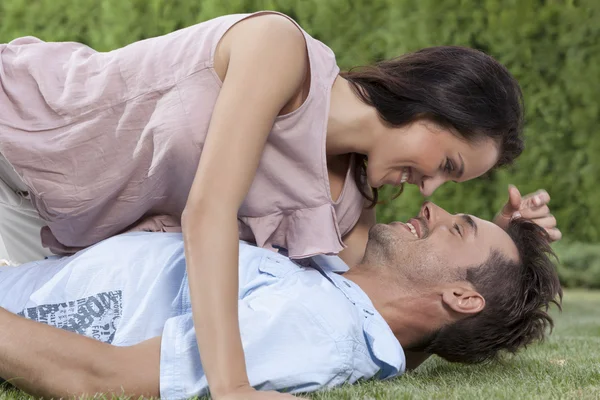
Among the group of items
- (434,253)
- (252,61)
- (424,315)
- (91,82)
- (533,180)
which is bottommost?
(533,180)

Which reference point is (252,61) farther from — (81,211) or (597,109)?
(597,109)

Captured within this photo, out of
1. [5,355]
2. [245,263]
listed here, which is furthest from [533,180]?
[5,355]

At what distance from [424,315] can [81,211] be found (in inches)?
50.4

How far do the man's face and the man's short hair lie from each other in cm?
5

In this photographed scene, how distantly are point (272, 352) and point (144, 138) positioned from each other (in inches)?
34.3

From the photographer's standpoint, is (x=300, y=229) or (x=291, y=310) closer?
(x=291, y=310)

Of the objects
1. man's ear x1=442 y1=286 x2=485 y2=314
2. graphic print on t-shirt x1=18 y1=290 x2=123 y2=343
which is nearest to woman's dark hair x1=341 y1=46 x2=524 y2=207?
man's ear x1=442 y1=286 x2=485 y2=314

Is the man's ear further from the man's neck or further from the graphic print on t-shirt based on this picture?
the graphic print on t-shirt

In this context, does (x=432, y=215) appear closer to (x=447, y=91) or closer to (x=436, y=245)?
(x=436, y=245)


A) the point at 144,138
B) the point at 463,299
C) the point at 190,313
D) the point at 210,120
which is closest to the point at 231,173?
the point at 210,120

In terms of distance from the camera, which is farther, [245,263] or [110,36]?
[110,36]

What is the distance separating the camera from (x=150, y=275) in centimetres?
282

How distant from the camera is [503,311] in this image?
10.4ft

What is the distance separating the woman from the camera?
2.80m
